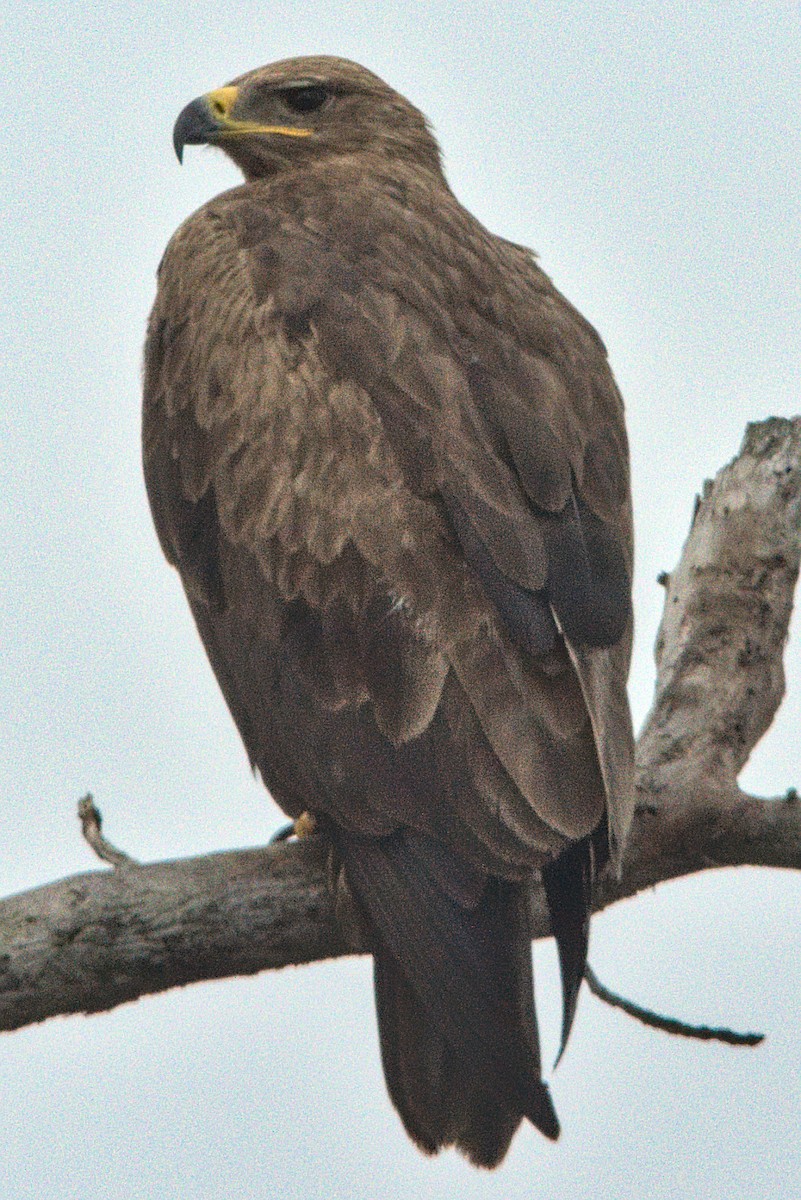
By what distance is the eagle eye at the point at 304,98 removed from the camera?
768cm

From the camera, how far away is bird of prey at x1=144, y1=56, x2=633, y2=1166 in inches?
206

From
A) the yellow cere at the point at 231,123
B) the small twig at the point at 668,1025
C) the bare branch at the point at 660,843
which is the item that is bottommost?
the small twig at the point at 668,1025

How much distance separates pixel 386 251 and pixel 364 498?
0.99 m

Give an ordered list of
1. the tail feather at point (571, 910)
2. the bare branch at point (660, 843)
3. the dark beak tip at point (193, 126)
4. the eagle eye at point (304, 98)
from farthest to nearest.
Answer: the eagle eye at point (304, 98) → the dark beak tip at point (193, 126) → the bare branch at point (660, 843) → the tail feather at point (571, 910)

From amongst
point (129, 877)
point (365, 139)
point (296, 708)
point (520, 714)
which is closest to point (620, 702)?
point (520, 714)

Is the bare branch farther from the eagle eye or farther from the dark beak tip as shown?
the dark beak tip

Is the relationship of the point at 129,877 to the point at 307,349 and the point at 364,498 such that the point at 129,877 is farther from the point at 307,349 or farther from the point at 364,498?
the point at 307,349

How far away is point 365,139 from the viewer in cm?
766

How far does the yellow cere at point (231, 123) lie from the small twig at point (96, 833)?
2.67m

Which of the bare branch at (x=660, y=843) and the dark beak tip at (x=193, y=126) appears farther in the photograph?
the dark beak tip at (x=193, y=126)

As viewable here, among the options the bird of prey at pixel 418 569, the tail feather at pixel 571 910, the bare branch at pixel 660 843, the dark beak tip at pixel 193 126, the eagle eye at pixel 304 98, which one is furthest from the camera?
the eagle eye at pixel 304 98

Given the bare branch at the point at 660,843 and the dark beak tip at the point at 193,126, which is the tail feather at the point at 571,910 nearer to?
the bare branch at the point at 660,843

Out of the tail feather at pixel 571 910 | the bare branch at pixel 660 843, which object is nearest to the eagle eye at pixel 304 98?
the bare branch at pixel 660 843

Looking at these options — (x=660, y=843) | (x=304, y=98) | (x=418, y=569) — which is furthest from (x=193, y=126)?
(x=660, y=843)
